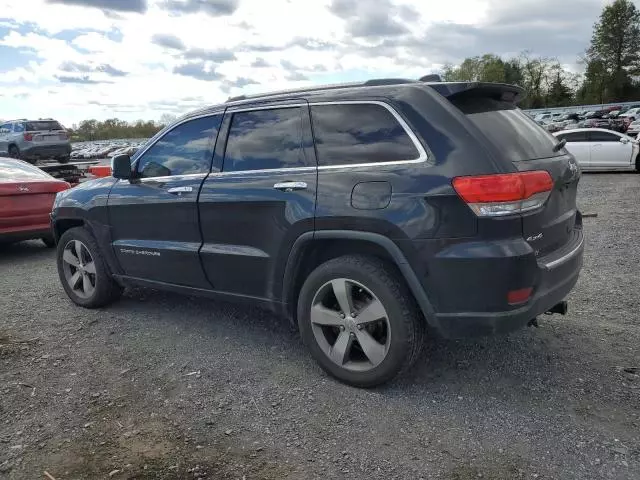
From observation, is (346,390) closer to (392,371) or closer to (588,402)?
(392,371)

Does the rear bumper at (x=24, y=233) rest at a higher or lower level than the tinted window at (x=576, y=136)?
lower

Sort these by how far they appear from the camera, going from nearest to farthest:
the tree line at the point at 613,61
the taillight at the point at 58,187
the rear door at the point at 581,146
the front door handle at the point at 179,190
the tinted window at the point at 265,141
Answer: the tinted window at the point at 265,141 < the front door handle at the point at 179,190 < the taillight at the point at 58,187 < the rear door at the point at 581,146 < the tree line at the point at 613,61

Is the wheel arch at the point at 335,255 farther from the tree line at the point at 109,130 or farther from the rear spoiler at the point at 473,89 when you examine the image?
the tree line at the point at 109,130

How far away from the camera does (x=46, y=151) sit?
2284 centimetres

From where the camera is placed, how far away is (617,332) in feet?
14.3

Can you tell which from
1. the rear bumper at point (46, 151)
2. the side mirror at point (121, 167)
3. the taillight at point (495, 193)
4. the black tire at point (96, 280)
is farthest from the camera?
the rear bumper at point (46, 151)

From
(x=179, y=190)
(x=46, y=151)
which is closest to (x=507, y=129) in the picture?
(x=179, y=190)

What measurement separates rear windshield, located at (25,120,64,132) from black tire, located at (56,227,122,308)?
20.0m

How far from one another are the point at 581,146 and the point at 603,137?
0.66m

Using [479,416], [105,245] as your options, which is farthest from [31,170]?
[479,416]

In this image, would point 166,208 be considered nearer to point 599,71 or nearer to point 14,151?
point 14,151

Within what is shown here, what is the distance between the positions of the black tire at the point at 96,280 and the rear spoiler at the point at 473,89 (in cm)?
340

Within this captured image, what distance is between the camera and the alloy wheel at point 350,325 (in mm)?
3492

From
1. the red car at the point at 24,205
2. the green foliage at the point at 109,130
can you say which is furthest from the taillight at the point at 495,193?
the green foliage at the point at 109,130
